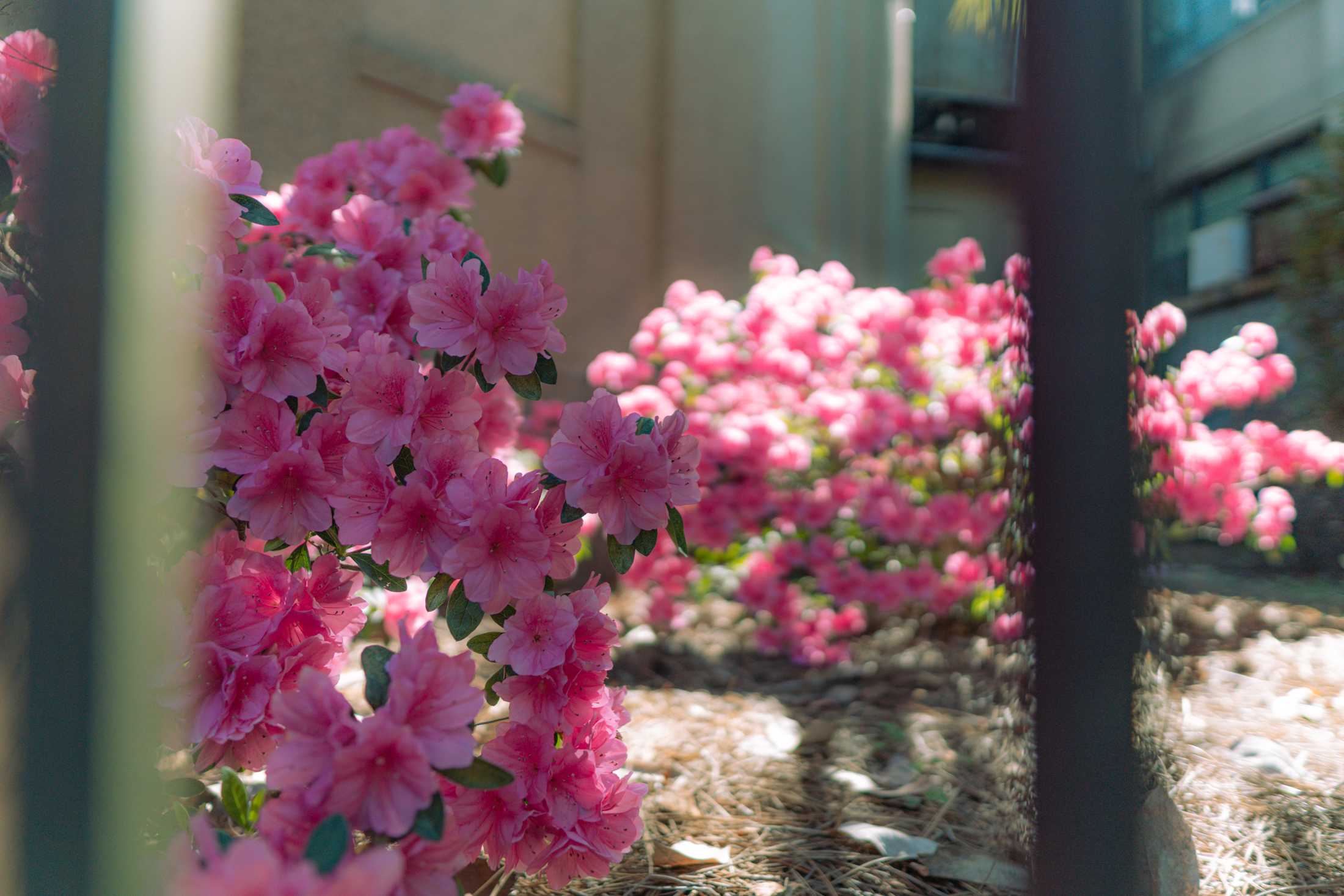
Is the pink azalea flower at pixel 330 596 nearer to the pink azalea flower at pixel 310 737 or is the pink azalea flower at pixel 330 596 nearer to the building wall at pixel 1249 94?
the pink azalea flower at pixel 310 737

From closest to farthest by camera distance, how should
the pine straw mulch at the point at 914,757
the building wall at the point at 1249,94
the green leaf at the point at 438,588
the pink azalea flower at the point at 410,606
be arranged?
the building wall at the point at 1249,94, the green leaf at the point at 438,588, the pine straw mulch at the point at 914,757, the pink azalea flower at the point at 410,606

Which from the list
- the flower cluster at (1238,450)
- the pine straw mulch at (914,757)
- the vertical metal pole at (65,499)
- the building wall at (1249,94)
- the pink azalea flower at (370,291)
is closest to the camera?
the vertical metal pole at (65,499)

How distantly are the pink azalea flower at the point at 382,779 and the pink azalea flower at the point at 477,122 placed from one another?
42.5 inches

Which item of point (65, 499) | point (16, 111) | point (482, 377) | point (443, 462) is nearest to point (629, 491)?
point (443, 462)

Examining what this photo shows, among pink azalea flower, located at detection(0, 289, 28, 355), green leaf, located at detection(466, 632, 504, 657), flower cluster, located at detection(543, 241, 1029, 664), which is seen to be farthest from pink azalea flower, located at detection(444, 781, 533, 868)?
flower cluster, located at detection(543, 241, 1029, 664)

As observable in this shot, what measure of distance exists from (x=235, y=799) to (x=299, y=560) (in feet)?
0.65

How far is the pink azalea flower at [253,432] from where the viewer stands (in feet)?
2.10

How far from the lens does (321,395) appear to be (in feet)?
2.37

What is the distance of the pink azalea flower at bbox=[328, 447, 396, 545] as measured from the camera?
635mm

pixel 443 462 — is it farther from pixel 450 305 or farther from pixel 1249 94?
pixel 1249 94

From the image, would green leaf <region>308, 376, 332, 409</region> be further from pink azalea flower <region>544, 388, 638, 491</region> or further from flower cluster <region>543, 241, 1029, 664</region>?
flower cluster <region>543, 241, 1029, 664</region>

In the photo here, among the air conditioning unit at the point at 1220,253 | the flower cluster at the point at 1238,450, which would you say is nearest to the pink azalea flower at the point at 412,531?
the air conditioning unit at the point at 1220,253

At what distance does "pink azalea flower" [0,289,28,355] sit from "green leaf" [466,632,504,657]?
1.34ft

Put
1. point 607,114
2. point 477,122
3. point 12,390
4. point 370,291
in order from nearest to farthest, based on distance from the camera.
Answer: point 12,390 < point 370,291 < point 477,122 < point 607,114
